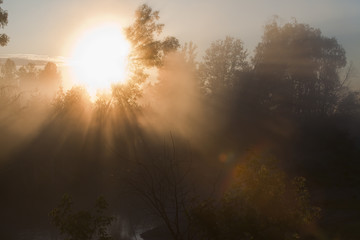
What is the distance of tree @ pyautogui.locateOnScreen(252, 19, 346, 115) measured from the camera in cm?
5362

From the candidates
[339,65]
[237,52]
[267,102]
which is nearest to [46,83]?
[237,52]

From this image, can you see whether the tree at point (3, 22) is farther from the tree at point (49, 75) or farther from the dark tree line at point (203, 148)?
the tree at point (49, 75)

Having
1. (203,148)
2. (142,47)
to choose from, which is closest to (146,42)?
(142,47)

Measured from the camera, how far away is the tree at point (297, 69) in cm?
5362

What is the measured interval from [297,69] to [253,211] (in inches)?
1939

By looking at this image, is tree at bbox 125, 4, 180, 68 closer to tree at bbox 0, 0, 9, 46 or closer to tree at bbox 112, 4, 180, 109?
tree at bbox 112, 4, 180, 109

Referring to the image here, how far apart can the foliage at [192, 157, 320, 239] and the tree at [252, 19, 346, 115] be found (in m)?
43.7

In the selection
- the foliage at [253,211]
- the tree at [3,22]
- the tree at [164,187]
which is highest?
the tree at [3,22]

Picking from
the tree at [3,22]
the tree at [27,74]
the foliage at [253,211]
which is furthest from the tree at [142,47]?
the tree at [27,74]

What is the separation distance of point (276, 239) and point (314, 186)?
26882mm

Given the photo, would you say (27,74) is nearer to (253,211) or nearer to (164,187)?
(164,187)

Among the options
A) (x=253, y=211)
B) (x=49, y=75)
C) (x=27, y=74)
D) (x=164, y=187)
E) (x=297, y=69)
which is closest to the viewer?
(x=253, y=211)

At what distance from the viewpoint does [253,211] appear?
368 inches

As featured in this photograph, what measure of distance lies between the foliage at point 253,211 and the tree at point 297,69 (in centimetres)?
4372
